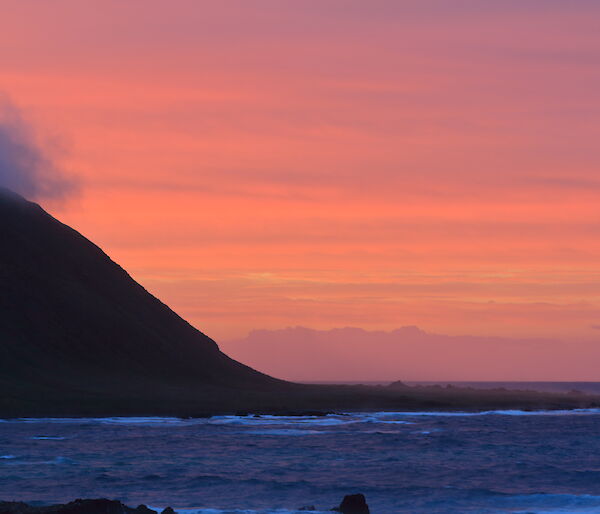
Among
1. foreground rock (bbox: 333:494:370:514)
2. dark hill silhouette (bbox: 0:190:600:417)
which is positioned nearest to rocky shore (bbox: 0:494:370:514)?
foreground rock (bbox: 333:494:370:514)

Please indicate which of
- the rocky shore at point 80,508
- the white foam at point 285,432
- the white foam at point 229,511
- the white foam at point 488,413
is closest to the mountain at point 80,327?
the white foam at point 488,413

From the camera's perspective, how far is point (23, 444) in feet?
211

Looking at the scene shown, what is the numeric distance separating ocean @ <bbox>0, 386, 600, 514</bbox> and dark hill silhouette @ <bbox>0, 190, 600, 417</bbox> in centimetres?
2010

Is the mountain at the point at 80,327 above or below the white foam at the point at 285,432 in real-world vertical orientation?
above

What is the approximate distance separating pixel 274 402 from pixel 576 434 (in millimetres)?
42929

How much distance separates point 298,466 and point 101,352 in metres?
82.7

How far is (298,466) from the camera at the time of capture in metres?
55.0

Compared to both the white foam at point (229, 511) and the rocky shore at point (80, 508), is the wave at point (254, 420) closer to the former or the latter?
the white foam at point (229, 511)

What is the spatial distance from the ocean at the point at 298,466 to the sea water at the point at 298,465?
8 cm

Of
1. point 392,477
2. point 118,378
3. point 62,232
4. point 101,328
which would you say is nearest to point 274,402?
point 118,378

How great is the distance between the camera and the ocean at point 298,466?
42772 mm

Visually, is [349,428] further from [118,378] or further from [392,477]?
[118,378]

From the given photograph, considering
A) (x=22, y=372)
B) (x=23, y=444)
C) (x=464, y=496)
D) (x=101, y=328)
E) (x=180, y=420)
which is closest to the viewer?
(x=464, y=496)

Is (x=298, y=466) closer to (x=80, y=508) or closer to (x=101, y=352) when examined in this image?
(x=80, y=508)
